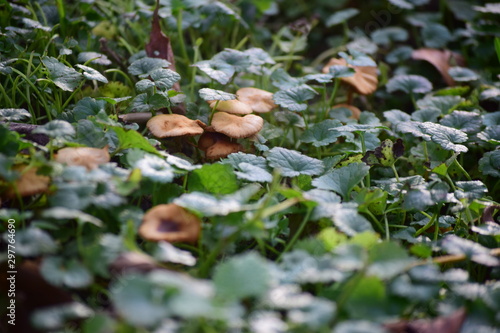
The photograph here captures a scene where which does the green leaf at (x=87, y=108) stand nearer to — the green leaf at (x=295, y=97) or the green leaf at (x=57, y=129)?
the green leaf at (x=57, y=129)

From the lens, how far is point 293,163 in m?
1.16

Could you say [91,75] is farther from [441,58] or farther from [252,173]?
[441,58]

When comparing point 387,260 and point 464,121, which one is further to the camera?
point 464,121

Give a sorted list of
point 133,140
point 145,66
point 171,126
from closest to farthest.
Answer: point 133,140, point 171,126, point 145,66

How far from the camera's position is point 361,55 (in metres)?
1.52

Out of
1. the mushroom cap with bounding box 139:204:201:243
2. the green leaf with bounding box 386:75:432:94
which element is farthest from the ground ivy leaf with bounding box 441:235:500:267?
the green leaf with bounding box 386:75:432:94

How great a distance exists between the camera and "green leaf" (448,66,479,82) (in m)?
1.59

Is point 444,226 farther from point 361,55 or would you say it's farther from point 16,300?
point 16,300

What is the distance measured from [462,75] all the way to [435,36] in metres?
0.35

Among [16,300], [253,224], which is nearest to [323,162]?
[253,224]

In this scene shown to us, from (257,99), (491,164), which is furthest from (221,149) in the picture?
(491,164)

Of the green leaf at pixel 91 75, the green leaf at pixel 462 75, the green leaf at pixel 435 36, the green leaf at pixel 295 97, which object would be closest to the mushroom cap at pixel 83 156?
the green leaf at pixel 91 75

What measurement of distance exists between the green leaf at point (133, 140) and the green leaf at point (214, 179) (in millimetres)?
110

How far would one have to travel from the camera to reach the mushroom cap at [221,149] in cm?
117
